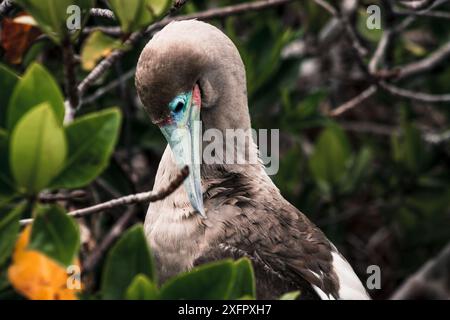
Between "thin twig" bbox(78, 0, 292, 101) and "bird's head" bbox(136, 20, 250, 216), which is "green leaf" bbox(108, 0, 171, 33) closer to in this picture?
"thin twig" bbox(78, 0, 292, 101)

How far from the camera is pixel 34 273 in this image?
2.04m

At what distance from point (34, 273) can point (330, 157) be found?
2664 mm

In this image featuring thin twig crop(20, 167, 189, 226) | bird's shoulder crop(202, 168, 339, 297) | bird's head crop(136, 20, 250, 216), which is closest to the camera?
thin twig crop(20, 167, 189, 226)

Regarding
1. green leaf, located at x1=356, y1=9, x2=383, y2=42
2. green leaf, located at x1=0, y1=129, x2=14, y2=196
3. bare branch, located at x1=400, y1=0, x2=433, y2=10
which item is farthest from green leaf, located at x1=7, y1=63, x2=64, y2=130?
green leaf, located at x1=356, y1=9, x2=383, y2=42

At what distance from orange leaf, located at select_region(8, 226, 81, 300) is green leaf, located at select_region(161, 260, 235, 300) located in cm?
25

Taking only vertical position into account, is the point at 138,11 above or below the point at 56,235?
above

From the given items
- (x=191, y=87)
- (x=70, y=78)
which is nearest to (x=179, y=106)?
(x=191, y=87)

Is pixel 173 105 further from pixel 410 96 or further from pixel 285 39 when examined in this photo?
pixel 410 96

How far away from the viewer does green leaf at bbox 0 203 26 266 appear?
1952 mm

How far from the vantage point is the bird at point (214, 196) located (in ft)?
9.57

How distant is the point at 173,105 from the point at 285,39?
1186mm

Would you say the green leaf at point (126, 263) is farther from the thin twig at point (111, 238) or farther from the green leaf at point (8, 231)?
the thin twig at point (111, 238)

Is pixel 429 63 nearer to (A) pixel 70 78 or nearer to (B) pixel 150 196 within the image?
(A) pixel 70 78
